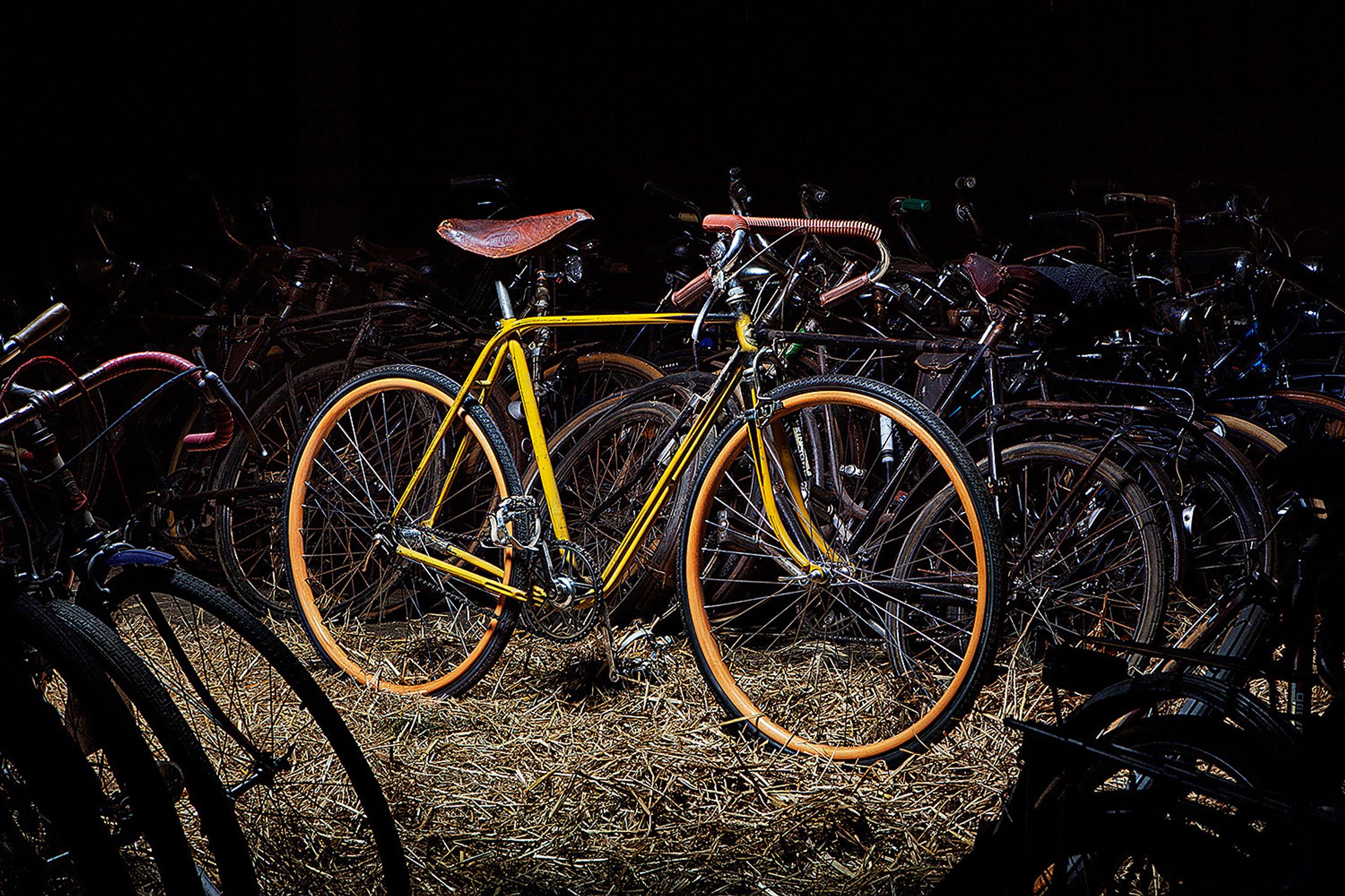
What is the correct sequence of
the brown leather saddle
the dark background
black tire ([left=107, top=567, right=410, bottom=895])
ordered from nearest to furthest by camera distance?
black tire ([left=107, top=567, right=410, bottom=895]) → the brown leather saddle → the dark background

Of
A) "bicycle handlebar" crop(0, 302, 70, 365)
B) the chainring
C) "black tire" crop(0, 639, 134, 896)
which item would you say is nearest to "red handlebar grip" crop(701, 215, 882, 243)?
the chainring

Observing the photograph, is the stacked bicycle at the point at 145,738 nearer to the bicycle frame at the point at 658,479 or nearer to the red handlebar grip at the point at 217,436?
the red handlebar grip at the point at 217,436

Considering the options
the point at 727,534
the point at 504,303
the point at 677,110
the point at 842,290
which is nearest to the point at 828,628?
the point at 727,534

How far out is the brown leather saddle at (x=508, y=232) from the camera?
108 inches

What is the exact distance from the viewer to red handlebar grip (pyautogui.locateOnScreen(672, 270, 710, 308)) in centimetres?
279

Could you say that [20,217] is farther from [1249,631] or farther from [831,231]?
[1249,631]

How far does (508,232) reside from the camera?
2.83 meters

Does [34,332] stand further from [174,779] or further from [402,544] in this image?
[402,544]

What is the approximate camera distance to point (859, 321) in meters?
3.27

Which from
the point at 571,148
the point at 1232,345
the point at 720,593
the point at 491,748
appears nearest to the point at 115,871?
the point at 491,748

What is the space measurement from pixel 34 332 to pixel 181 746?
1.01m

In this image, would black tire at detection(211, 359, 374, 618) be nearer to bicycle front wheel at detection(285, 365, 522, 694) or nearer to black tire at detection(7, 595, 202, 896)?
bicycle front wheel at detection(285, 365, 522, 694)

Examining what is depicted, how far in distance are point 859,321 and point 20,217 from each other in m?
3.80

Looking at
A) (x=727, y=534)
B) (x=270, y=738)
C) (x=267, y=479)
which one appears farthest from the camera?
(x=267, y=479)
